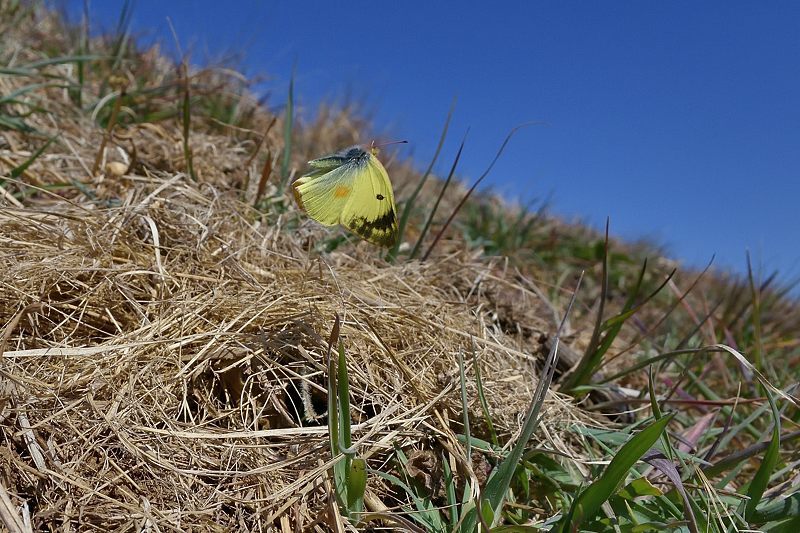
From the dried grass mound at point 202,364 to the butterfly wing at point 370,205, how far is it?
0.54 ft

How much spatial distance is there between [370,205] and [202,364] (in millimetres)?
596

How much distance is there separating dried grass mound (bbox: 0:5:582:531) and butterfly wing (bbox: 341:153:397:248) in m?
0.16

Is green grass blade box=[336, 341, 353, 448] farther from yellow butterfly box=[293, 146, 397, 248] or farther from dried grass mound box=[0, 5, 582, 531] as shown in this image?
yellow butterfly box=[293, 146, 397, 248]

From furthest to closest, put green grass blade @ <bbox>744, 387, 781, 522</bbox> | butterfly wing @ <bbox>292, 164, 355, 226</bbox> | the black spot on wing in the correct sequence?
1. the black spot on wing
2. butterfly wing @ <bbox>292, 164, 355, 226</bbox>
3. green grass blade @ <bbox>744, 387, 781, 522</bbox>

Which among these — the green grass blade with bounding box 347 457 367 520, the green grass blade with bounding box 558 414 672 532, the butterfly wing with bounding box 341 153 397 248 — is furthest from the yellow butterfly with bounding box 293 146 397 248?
the green grass blade with bounding box 558 414 672 532

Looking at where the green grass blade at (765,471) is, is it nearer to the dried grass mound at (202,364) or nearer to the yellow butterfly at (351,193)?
the dried grass mound at (202,364)

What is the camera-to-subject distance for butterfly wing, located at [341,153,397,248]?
4.97ft

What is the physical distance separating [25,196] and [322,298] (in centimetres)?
117

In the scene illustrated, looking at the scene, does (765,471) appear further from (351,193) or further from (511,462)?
(351,193)

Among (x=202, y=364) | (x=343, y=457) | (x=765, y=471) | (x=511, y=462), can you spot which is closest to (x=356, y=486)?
(x=343, y=457)

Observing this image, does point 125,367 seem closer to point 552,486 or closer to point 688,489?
point 552,486

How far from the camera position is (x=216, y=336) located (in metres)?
1.40

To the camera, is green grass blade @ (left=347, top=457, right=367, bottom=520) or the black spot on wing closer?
green grass blade @ (left=347, top=457, right=367, bottom=520)

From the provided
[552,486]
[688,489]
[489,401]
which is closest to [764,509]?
[688,489]
